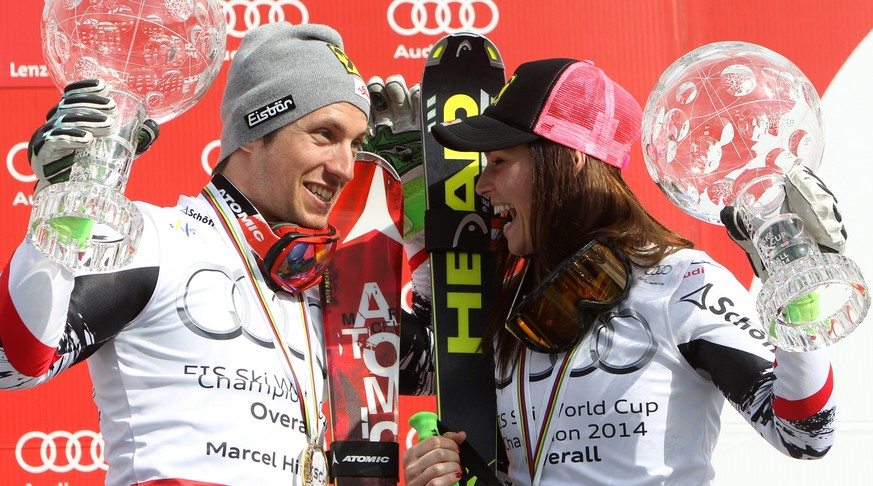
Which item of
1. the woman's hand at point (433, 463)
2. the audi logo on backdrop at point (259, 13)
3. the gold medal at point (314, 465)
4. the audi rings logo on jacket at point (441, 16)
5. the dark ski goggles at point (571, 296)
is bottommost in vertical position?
the woman's hand at point (433, 463)

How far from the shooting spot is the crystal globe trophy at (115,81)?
4.91ft

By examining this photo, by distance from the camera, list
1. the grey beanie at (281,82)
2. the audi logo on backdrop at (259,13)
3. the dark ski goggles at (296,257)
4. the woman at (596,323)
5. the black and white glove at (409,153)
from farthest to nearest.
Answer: the audi logo on backdrop at (259,13) → the black and white glove at (409,153) → the grey beanie at (281,82) → the dark ski goggles at (296,257) → the woman at (596,323)

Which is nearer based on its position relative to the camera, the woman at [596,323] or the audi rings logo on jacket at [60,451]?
the woman at [596,323]


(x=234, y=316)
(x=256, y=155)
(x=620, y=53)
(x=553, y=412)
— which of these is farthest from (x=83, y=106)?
(x=620, y=53)

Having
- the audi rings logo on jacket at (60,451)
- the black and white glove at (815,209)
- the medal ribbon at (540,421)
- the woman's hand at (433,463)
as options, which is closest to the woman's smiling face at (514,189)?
the medal ribbon at (540,421)

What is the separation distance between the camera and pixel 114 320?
1887 mm

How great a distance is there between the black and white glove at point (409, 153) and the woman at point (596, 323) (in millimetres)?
354

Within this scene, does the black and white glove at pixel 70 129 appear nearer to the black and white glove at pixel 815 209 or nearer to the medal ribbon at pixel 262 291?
the medal ribbon at pixel 262 291

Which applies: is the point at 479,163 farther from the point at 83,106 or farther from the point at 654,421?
the point at 83,106

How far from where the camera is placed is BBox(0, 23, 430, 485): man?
65.5 inches

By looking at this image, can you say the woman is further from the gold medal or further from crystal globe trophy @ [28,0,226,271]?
crystal globe trophy @ [28,0,226,271]

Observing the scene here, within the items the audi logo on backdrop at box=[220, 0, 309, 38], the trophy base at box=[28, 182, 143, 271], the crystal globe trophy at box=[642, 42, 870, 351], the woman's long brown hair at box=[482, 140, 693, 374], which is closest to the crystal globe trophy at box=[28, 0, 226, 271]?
the trophy base at box=[28, 182, 143, 271]

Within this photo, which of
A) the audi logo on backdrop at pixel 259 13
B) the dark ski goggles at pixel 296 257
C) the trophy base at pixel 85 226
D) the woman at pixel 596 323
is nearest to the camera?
the trophy base at pixel 85 226

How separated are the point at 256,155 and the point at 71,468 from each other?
1.37 meters
